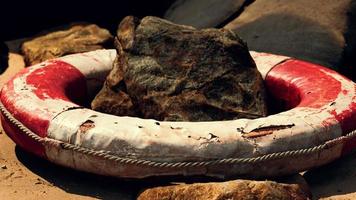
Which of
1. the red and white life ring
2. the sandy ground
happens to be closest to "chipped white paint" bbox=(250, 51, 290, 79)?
the red and white life ring

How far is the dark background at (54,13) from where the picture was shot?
4.40 metres

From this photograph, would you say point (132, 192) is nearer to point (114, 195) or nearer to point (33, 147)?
point (114, 195)

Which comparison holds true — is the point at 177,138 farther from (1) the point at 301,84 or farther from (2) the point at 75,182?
(1) the point at 301,84

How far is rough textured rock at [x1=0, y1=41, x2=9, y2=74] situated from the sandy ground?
118 cm

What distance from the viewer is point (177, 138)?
233cm

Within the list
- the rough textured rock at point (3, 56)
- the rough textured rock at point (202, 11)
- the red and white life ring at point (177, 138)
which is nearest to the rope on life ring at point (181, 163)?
the red and white life ring at point (177, 138)

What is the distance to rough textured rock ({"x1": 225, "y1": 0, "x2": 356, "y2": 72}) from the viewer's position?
3547 millimetres

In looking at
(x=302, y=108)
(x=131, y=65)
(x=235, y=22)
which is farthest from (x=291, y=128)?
(x=235, y=22)

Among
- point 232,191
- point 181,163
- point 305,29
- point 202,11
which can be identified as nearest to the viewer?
point 232,191

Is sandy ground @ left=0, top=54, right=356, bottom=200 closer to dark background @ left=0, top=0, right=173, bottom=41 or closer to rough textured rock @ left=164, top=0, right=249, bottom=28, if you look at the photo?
rough textured rock @ left=164, top=0, right=249, bottom=28

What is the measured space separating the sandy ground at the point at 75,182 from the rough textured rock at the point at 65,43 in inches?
43.8

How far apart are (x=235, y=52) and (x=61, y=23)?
1951mm

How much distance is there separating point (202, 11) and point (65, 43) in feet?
3.17

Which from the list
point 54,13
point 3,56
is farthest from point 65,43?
point 54,13
